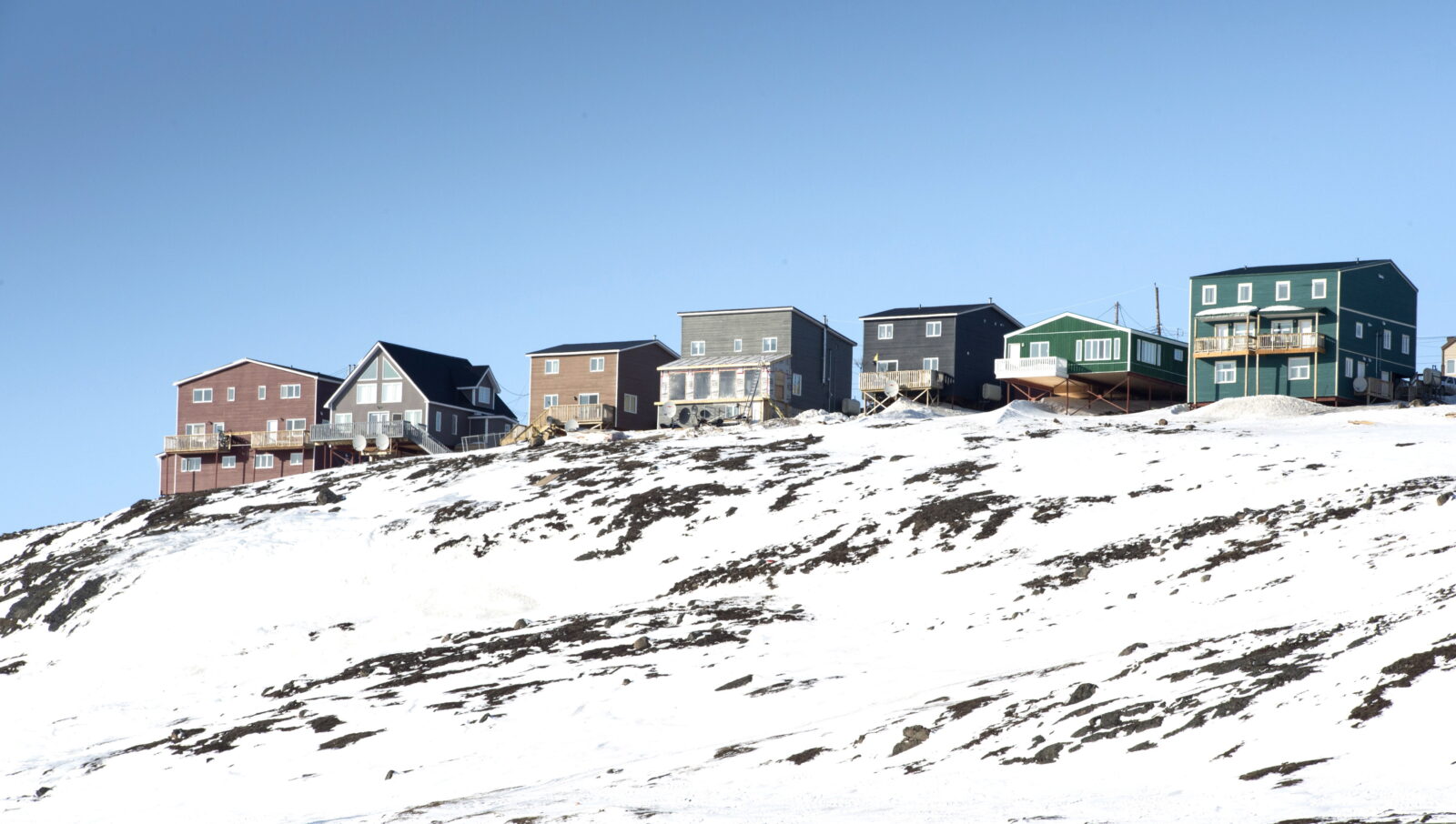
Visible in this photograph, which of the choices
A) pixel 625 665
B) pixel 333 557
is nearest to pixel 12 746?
pixel 625 665

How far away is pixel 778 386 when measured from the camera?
262 feet

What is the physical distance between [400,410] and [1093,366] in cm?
4253

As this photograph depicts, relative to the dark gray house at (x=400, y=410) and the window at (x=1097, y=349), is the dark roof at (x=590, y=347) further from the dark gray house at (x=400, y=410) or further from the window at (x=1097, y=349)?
the window at (x=1097, y=349)

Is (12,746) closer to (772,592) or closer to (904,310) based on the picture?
(772,592)

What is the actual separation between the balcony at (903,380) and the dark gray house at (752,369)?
4.23 m

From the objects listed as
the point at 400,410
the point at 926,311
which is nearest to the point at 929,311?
the point at 926,311

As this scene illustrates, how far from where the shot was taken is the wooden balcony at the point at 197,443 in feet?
295

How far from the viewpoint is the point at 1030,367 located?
79.1 m

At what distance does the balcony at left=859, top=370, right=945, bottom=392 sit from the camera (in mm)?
80312

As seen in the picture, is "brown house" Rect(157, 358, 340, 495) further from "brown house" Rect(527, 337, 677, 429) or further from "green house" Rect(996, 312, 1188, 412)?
"green house" Rect(996, 312, 1188, 412)

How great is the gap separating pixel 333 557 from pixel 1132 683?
3190cm

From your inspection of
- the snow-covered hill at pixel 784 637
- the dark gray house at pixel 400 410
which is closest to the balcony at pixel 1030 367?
the snow-covered hill at pixel 784 637

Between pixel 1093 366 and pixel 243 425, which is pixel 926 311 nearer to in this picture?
pixel 1093 366

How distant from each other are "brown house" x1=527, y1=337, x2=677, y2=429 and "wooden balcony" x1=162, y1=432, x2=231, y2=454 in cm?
2111
